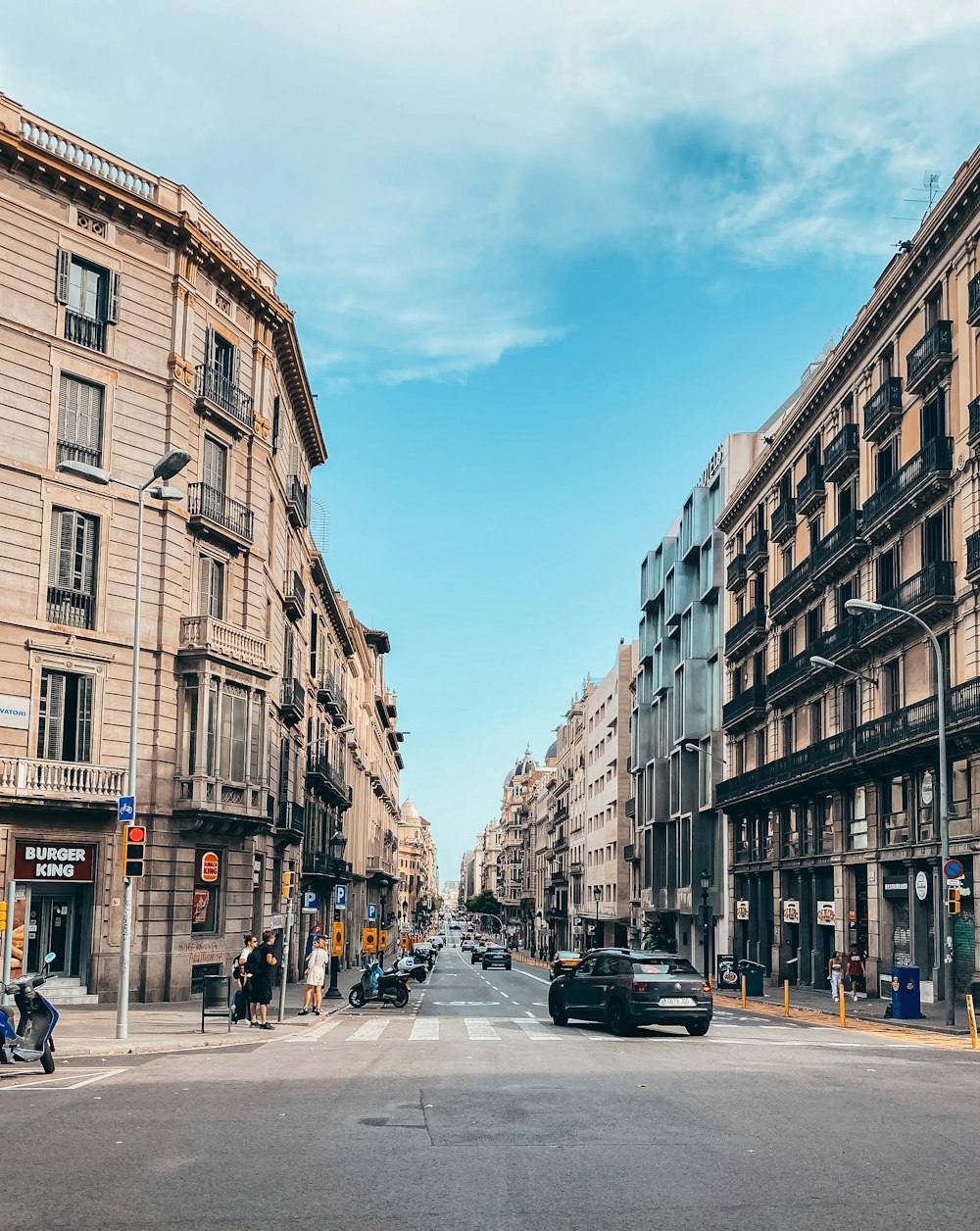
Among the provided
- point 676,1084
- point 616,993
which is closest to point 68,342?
point 616,993

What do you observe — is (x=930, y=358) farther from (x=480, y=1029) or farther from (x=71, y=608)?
(x=71, y=608)

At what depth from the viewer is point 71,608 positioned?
1220 inches

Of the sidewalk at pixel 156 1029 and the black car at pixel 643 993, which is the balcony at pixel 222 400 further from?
the black car at pixel 643 993

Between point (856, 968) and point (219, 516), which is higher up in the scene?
point (219, 516)

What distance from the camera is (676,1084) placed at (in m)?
15.4

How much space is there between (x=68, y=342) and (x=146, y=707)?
8.96 meters

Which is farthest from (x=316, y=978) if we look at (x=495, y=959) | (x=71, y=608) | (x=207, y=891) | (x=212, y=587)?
(x=495, y=959)

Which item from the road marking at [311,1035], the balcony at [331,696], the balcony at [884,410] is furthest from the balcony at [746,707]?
the road marking at [311,1035]

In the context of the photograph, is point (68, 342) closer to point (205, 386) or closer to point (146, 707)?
point (205, 386)

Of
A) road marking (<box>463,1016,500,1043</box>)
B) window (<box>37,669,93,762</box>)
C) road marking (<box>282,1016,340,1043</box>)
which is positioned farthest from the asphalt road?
window (<box>37,669,93,762</box>)

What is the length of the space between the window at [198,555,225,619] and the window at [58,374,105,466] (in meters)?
4.36

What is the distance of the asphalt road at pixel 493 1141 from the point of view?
884cm

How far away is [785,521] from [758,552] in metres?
4.58

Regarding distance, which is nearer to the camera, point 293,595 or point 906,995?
point 906,995
